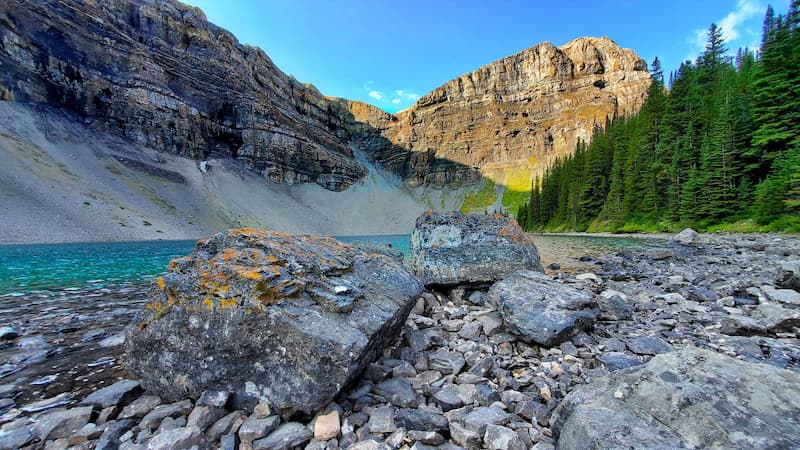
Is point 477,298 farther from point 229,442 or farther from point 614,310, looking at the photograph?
point 229,442

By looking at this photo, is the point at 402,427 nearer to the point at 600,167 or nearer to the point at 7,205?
the point at 7,205

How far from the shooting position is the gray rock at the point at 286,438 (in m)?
3.14

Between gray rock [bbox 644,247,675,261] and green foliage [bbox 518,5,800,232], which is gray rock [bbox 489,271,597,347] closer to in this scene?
gray rock [bbox 644,247,675,261]

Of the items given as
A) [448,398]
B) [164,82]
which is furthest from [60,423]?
[164,82]

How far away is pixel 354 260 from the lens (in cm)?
599

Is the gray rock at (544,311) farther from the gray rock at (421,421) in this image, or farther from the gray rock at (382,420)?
the gray rock at (382,420)

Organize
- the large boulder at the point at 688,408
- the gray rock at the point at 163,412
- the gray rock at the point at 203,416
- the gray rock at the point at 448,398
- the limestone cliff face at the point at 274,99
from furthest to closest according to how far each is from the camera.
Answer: the limestone cliff face at the point at 274,99, the gray rock at the point at 448,398, the gray rock at the point at 163,412, the gray rock at the point at 203,416, the large boulder at the point at 688,408

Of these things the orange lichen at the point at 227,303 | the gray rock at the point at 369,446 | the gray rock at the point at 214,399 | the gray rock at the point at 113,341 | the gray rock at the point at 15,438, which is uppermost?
the orange lichen at the point at 227,303

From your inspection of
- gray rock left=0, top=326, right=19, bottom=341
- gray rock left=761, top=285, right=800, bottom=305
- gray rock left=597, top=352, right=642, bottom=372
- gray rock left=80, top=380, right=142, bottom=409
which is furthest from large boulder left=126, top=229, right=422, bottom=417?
gray rock left=761, top=285, right=800, bottom=305

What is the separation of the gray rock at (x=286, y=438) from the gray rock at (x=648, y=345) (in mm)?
5233

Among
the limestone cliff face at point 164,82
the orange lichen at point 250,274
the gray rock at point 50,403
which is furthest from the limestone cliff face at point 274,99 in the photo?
the orange lichen at point 250,274

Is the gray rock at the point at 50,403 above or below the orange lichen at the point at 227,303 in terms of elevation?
below

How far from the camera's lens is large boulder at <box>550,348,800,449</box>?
82.7 inches

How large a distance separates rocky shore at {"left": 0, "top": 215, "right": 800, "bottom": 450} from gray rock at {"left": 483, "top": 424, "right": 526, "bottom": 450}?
0.05 ft
